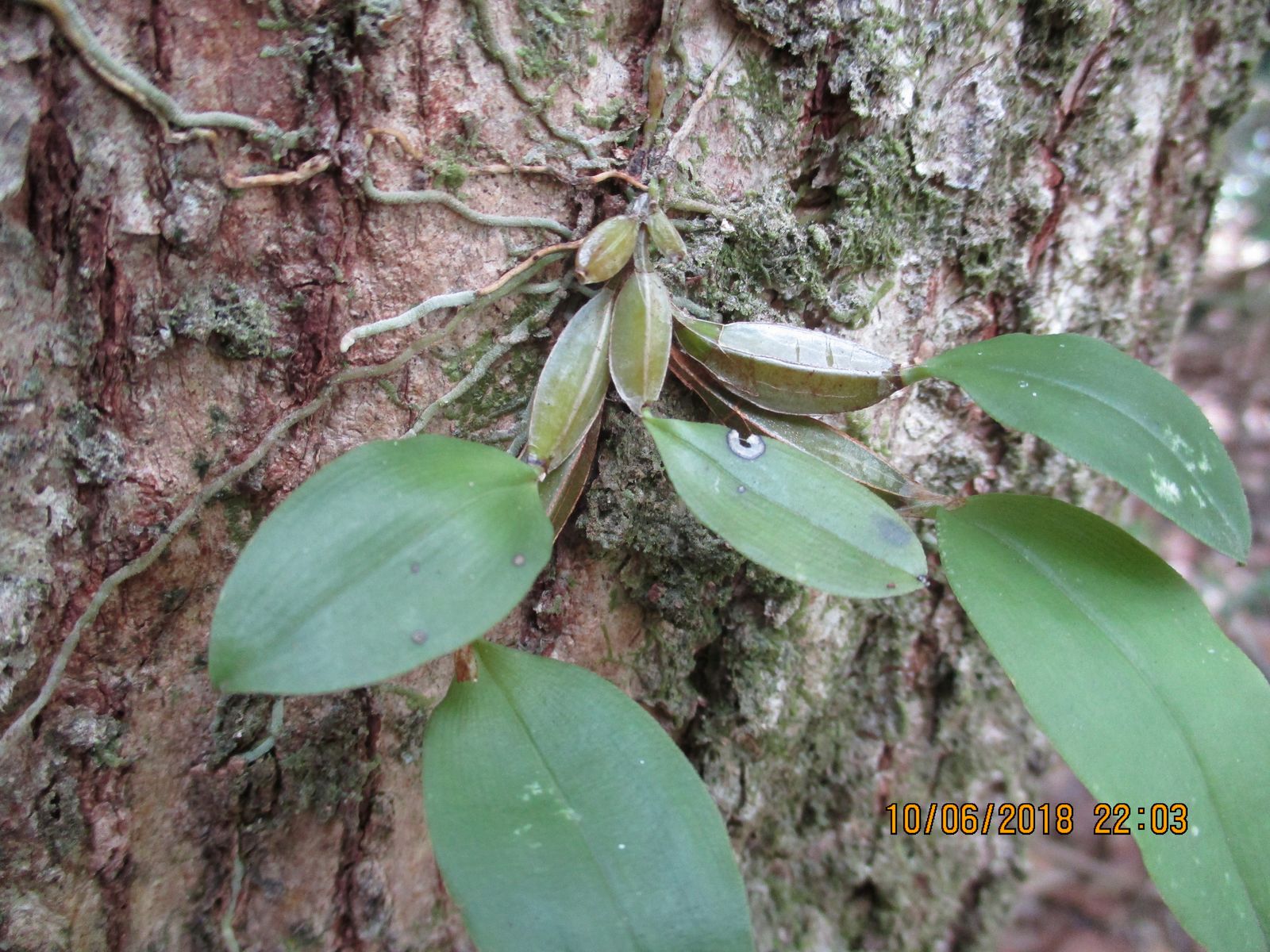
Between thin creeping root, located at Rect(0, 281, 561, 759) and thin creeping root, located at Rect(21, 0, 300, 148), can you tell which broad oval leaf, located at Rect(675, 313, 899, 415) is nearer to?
thin creeping root, located at Rect(0, 281, 561, 759)

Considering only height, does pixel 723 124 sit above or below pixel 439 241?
above

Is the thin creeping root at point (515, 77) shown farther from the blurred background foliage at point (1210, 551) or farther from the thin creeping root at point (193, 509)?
the blurred background foliage at point (1210, 551)

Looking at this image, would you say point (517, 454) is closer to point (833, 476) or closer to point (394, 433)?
point (394, 433)

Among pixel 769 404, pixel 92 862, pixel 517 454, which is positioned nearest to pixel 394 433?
pixel 517 454

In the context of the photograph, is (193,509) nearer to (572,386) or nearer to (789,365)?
(572,386)

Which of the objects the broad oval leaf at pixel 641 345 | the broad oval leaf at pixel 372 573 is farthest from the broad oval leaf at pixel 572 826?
the broad oval leaf at pixel 641 345

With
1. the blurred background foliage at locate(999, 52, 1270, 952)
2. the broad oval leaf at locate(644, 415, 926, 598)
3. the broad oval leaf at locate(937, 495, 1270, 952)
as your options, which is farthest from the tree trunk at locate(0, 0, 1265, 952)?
the blurred background foliage at locate(999, 52, 1270, 952)
